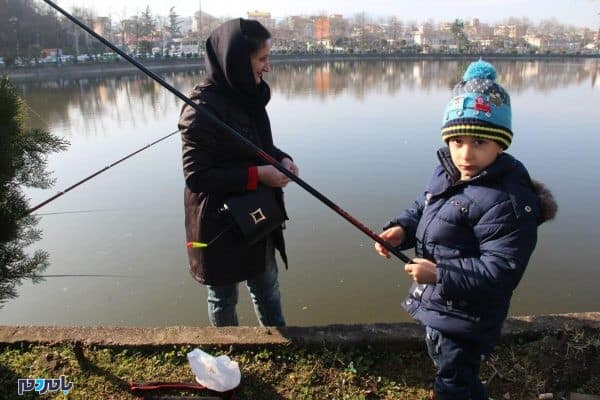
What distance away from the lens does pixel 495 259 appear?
136 cm

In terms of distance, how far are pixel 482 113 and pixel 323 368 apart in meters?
1.31

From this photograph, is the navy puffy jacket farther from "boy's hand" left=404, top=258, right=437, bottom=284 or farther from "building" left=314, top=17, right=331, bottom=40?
"building" left=314, top=17, right=331, bottom=40

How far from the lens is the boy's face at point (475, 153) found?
4.77ft

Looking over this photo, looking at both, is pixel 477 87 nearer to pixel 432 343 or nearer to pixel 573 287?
pixel 432 343

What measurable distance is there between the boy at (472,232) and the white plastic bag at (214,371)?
0.82 m

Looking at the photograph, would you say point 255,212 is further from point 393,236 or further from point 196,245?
point 393,236

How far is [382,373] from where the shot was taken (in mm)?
2119

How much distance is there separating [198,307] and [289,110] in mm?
11803

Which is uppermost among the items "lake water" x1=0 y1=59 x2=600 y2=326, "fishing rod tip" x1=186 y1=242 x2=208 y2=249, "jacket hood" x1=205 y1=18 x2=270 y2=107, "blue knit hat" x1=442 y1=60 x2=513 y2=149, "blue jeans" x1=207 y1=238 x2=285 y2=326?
"jacket hood" x1=205 y1=18 x2=270 y2=107

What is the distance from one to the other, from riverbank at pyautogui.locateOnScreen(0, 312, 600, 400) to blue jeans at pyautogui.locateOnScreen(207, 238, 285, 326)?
3.0 inches

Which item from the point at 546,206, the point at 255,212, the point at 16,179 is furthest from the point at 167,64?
the point at 546,206

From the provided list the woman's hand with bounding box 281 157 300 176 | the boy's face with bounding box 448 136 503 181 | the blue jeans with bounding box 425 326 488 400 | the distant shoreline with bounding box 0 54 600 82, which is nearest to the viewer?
the boy's face with bounding box 448 136 503 181

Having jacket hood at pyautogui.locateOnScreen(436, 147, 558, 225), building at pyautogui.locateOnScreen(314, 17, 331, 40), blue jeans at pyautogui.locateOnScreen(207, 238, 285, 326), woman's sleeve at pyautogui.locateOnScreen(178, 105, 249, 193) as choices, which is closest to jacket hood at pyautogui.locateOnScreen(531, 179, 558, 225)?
jacket hood at pyautogui.locateOnScreen(436, 147, 558, 225)

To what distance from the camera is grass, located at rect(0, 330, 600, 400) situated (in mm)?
2006
